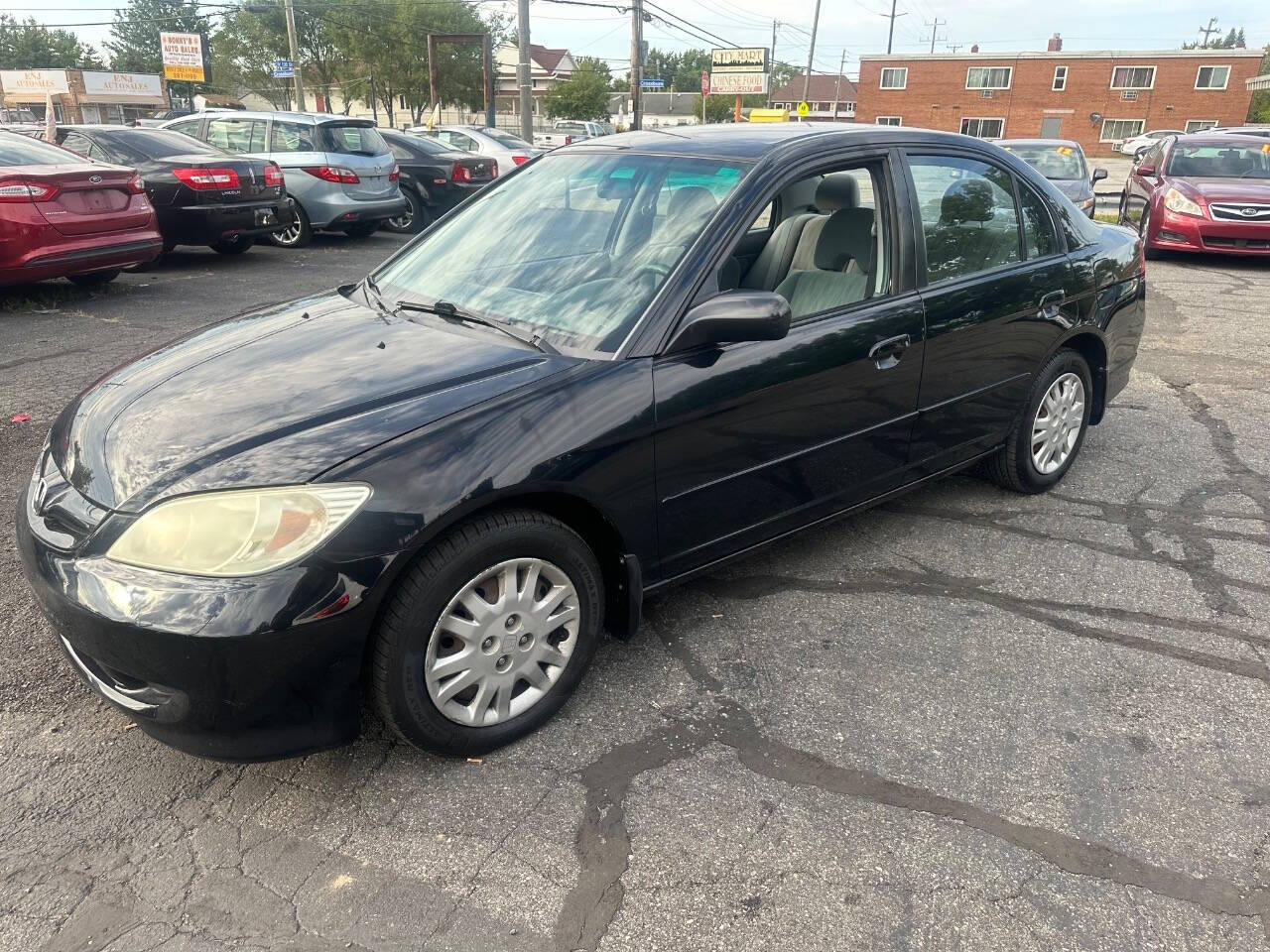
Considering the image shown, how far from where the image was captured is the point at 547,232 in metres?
3.35

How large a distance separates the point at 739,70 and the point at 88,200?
173 ft

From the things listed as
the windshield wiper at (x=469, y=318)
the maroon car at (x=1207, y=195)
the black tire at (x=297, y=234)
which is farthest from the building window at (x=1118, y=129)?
the windshield wiper at (x=469, y=318)

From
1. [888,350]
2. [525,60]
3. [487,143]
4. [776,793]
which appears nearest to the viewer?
[776,793]

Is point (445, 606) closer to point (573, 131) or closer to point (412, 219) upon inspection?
point (412, 219)

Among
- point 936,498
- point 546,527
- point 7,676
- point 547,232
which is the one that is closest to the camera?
point 546,527

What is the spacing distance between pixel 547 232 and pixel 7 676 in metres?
2.28

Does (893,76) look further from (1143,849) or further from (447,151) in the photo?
(1143,849)

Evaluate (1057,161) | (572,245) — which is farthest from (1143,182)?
(572,245)

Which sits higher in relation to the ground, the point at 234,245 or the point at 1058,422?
the point at 1058,422

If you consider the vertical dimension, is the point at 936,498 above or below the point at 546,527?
below

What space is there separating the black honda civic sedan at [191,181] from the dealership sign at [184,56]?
1301 inches

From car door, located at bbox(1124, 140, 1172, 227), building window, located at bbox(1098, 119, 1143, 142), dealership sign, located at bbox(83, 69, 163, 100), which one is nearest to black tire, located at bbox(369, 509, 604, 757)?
car door, located at bbox(1124, 140, 1172, 227)

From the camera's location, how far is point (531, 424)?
8.16ft

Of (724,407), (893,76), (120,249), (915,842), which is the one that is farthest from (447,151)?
(893,76)
